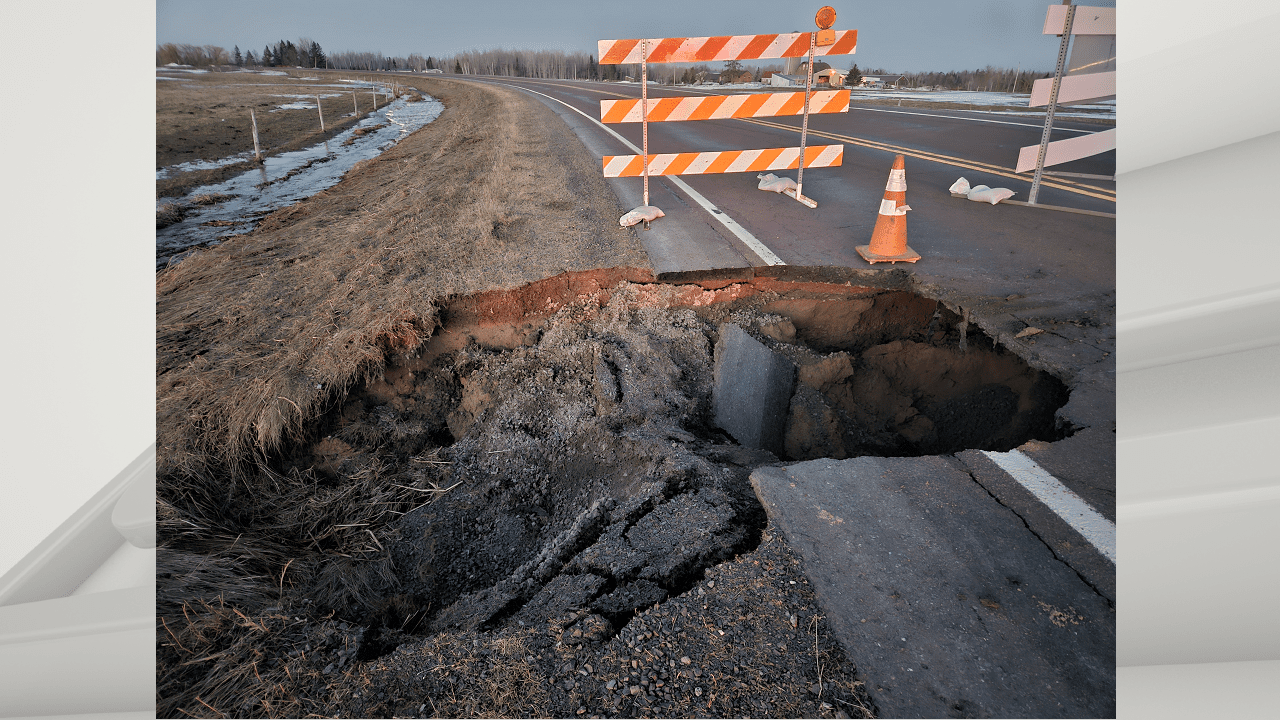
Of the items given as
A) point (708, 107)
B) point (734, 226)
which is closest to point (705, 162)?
point (708, 107)

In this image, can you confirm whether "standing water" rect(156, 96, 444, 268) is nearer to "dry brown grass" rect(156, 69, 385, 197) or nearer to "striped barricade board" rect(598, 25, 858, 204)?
"dry brown grass" rect(156, 69, 385, 197)

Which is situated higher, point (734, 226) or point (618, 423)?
point (734, 226)

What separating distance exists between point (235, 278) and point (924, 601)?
6383mm

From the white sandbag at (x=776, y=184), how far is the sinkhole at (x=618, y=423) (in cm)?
324

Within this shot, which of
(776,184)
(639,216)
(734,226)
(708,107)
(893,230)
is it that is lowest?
(893,230)

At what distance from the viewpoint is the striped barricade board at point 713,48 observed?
20.2 feet

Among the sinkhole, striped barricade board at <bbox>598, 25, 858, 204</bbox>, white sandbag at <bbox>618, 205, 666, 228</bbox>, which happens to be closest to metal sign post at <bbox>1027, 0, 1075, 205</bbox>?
striped barricade board at <bbox>598, 25, 858, 204</bbox>

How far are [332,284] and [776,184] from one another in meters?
5.40

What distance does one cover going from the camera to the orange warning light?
6402mm

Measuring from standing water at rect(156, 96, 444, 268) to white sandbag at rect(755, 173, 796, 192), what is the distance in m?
7.31

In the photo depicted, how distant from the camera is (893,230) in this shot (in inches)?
193

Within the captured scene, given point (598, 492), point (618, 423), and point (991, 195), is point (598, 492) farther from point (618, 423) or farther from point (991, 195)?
point (991, 195)

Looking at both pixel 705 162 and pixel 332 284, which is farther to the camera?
pixel 705 162
